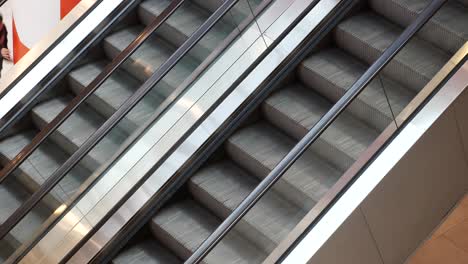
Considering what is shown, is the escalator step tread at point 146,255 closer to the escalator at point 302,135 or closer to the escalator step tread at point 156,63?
the escalator at point 302,135

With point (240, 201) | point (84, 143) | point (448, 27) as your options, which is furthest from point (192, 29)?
point (448, 27)

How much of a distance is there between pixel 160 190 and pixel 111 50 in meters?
1.60

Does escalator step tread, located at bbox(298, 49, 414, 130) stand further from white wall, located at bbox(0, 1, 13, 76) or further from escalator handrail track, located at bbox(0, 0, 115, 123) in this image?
white wall, located at bbox(0, 1, 13, 76)

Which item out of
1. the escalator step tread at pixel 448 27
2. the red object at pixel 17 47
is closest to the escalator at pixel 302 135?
the escalator step tread at pixel 448 27

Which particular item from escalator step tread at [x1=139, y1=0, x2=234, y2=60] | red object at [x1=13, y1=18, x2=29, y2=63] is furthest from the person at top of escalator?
escalator step tread at [x1=139, y1=0, x2=234, y2=60]

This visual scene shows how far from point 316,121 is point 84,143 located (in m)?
1.65

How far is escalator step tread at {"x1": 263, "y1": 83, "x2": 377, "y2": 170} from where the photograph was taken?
5.74 metres

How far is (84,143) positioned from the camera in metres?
6.70

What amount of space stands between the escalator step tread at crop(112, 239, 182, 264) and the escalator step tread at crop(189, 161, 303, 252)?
457mm

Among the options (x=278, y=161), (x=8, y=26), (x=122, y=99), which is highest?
(x=8, y=26)

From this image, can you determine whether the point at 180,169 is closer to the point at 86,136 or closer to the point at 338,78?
Answer: the point at 86,136

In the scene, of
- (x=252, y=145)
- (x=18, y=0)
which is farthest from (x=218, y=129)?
(x=18, y=0)

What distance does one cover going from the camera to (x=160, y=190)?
269 inches

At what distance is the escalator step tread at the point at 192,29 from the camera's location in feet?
22.4
